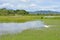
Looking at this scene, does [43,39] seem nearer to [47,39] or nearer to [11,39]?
[47,39]

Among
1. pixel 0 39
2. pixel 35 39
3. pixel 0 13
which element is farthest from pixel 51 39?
pixel 0 13

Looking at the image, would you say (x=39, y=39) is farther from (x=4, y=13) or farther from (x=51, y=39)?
(x=4, y=13)

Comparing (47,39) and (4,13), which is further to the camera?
(4,13)

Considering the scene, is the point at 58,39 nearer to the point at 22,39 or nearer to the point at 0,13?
the point at 22,39

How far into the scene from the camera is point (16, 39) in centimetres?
1548

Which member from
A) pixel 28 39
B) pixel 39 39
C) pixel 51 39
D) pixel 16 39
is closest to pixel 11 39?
pixel 16 39

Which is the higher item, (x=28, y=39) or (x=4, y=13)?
(x=28, y=39)

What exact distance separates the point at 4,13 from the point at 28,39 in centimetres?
10244

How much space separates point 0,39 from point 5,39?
0.47m

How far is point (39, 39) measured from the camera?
15.4m

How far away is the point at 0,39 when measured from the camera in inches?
602

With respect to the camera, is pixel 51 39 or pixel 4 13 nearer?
pixel 51 39

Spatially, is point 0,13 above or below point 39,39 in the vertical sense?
below

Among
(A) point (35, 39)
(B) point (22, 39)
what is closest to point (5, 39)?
(B) point (22, 39)
